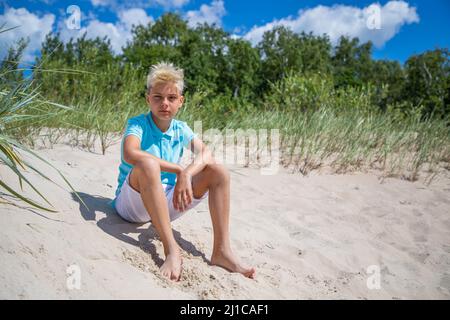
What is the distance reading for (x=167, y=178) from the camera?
7.64ft

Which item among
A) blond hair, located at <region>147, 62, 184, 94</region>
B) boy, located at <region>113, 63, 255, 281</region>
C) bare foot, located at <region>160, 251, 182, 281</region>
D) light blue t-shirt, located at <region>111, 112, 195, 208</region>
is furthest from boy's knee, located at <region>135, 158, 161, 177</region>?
blond hair, located at <region>147, 62, 184, 94</region>

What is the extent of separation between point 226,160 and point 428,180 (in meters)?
2.22

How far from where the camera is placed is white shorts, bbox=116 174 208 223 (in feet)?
7.00

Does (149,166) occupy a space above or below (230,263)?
above

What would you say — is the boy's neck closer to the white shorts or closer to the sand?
the white shorts

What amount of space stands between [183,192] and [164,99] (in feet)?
1.89

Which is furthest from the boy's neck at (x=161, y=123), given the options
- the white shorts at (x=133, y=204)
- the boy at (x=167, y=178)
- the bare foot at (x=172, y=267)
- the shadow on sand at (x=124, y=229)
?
the bare foot at (x=172, y=267)

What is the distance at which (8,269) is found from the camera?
153 cm

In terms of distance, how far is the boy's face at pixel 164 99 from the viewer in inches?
87.7

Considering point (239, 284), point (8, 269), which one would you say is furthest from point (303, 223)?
point (8, 269)

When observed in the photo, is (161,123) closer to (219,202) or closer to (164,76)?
(164,76)

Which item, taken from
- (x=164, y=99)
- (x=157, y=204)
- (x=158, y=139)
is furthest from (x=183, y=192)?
(x=164, y=99)

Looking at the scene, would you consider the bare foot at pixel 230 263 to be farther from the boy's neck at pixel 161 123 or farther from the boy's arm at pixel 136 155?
the boy's neck at pixel 161 123
